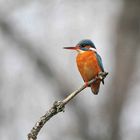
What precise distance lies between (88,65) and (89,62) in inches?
3.6

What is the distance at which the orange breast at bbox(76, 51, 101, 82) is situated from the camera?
145 inches

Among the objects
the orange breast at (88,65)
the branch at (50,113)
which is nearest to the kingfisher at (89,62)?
the orange breast at (88,65)

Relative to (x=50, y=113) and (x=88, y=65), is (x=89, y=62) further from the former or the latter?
(x=50, y=113)

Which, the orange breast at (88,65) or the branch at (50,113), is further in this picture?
the orange breast at (88,65)

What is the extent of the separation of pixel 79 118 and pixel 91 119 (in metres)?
0.17

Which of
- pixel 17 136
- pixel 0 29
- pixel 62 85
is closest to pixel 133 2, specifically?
pixel 62 85

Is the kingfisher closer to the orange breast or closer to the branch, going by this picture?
the orange breast

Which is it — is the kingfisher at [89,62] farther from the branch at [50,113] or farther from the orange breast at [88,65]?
the branch at [50,113]

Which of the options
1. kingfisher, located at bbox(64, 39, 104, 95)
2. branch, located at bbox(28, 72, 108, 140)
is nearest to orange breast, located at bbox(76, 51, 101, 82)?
kingfisher, located at bbox(64, 39, 104, 95)

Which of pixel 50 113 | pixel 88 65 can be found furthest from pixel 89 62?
pixel 50 113

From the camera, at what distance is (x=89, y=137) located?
805cm

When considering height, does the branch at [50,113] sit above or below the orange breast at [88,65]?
below

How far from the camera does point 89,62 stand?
390 cm

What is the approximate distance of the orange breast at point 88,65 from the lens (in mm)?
3686
